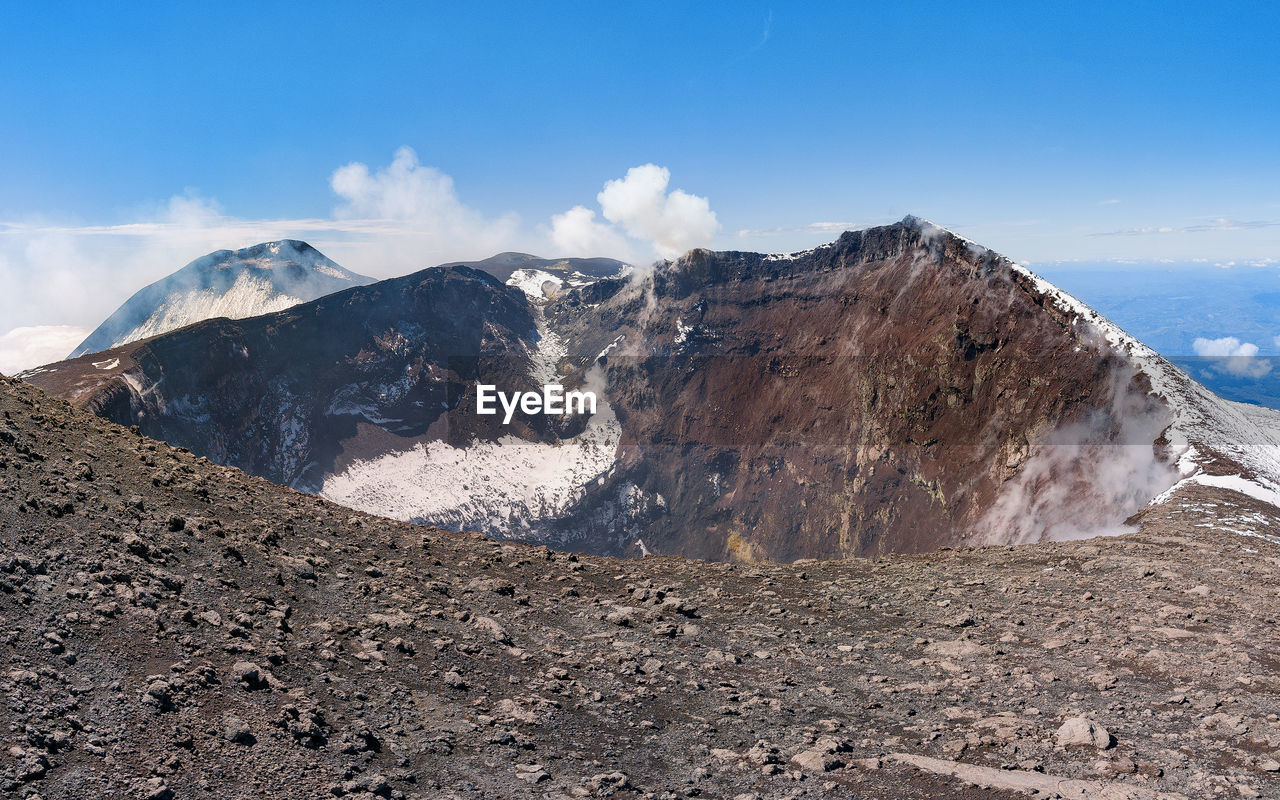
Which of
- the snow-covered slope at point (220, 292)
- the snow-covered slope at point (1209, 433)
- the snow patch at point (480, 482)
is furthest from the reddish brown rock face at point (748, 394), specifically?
the snow-covered slope at point (220, 292)

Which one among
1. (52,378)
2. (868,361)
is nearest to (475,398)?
(52,378)

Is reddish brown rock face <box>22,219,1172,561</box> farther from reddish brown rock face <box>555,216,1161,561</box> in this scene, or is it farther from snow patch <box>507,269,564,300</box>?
snow patch <box>507,269,564,300</box>

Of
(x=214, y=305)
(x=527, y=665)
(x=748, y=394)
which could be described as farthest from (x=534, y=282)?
(x=527, y=665)

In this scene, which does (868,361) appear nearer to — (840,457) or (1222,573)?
(840,457)

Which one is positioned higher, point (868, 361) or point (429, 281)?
point (429, 281)

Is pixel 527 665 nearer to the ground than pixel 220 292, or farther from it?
nearer to the ground

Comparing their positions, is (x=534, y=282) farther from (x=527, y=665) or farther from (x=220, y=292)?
(x=527, y=665)
